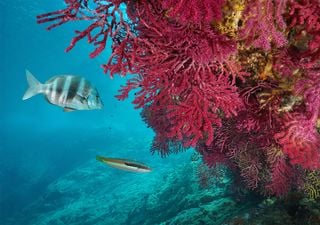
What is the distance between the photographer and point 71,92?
13.7ft

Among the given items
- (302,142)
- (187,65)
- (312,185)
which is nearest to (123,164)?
(187,65)

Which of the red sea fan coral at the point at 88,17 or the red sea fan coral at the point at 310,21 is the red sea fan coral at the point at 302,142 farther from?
the red sea fan coral at the point at 88,17

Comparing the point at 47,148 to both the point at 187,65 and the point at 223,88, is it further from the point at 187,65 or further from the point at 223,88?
the point at 223,88

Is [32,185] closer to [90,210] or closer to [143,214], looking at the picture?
[90,210]

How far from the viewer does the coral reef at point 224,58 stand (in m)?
2.41

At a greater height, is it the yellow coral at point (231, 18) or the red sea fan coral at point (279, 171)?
the yellow coral at point (231, 18)

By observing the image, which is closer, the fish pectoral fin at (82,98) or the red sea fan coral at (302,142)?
the red sea fan coral at (302,142)

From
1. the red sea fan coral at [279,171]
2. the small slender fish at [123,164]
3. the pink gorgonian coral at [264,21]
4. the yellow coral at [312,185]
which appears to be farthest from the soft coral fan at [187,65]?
the yellow coral at [312,185]

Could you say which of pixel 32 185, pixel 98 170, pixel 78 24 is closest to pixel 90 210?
pixel 98 170

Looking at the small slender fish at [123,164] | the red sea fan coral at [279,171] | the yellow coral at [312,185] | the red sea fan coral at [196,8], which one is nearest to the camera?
the red sea fan coral at [196,8]

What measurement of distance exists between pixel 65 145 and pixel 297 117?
38.2 m

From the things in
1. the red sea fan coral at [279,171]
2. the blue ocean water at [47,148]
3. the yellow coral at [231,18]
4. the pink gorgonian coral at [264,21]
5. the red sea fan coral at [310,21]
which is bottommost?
the red sea fan coral at [279,171]

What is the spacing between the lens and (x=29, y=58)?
66.6m

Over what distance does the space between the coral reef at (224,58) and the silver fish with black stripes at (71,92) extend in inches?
42.6
